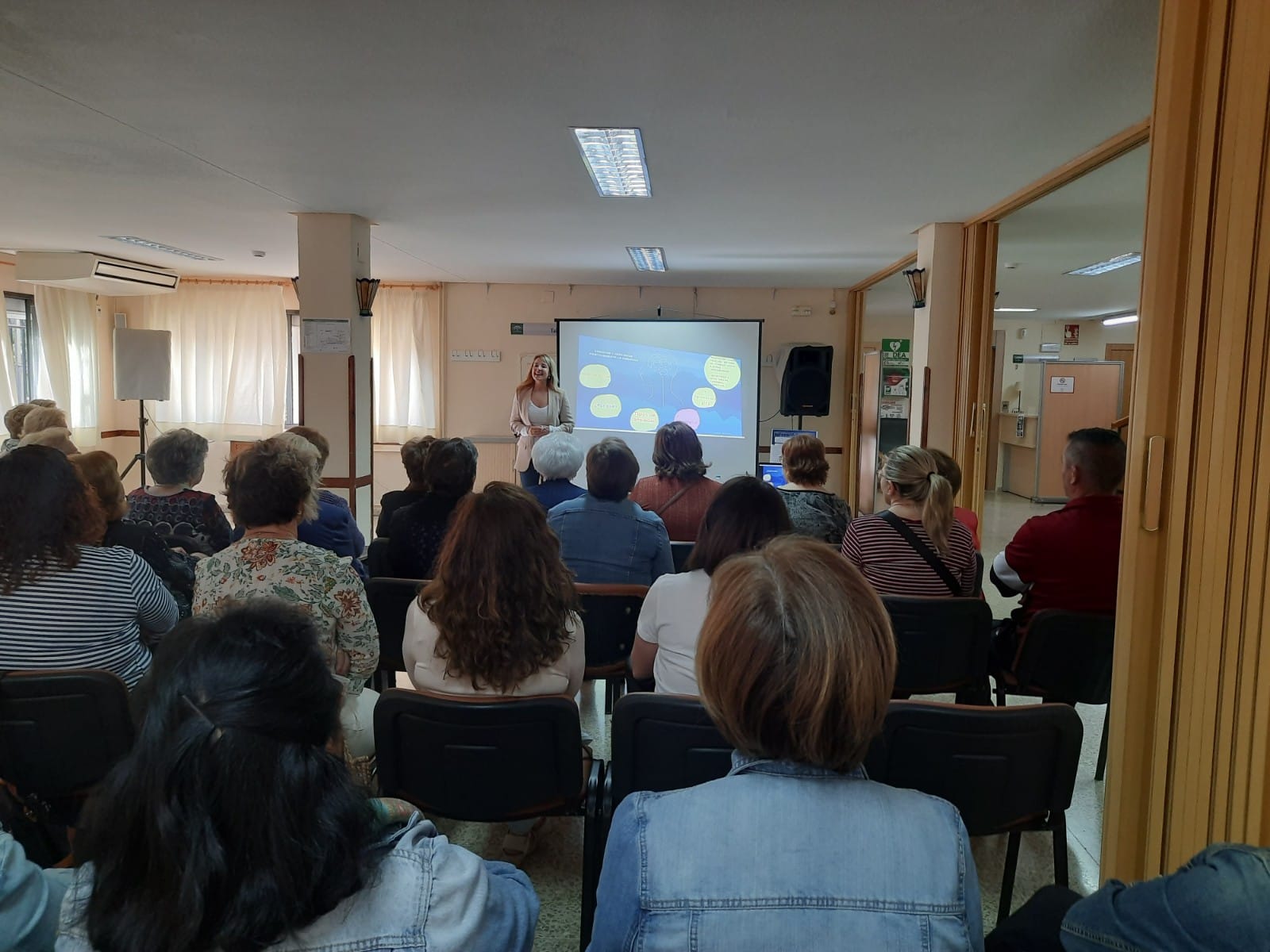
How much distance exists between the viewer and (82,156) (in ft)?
13.6

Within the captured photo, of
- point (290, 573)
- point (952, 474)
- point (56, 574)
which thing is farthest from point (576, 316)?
point (56, 574)

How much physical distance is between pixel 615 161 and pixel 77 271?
20.1ft

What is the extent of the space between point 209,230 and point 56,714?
5.44 metres

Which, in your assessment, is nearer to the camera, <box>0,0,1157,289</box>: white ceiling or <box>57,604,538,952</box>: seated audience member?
<box>57,604,538,952</box>: seated audience member

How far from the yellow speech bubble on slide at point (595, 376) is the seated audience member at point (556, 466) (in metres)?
5.32

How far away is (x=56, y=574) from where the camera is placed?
6.72 feet

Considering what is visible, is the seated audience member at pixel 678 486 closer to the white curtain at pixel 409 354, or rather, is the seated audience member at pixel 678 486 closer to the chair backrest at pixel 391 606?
the chair backrest at pixel 391 606

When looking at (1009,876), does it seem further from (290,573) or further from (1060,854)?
(290,573)

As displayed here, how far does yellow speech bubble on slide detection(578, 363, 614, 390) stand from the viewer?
29.9ft

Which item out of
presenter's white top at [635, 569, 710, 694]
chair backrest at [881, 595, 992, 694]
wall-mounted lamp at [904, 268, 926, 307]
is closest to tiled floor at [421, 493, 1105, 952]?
chair backrest at [881, 595, 992, 694]

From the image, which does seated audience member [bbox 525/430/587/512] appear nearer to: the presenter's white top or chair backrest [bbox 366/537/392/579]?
chair backrest [bbox 366/537/392/579]

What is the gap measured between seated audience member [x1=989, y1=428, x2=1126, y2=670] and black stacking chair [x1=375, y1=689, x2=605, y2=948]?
175 cm

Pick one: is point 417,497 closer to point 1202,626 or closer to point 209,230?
point 1202,626

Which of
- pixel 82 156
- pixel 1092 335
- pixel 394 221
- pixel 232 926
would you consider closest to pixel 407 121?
pixel 82 156
